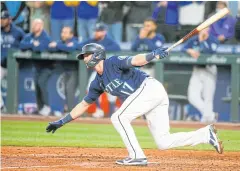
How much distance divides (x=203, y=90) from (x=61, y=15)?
10.3 ft

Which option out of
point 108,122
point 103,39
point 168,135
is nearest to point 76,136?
point 108,122

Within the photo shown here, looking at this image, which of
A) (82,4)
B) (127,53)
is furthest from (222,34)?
(82,4)

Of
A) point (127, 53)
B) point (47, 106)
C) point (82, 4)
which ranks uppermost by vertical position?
point (82, 4)

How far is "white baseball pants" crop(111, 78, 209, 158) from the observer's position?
7078mm

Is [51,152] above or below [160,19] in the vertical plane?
below

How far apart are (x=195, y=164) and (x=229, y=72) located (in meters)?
5.89

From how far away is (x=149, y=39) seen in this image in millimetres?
13062

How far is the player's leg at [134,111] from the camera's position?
7062 mm

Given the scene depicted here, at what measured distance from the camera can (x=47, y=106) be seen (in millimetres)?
13891

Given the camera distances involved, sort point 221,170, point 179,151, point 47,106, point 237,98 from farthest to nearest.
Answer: point 47,106
point 237,98
point 179,151
point 221,170

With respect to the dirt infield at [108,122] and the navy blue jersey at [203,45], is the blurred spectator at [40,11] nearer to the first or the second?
the dirt infield at [108,122]

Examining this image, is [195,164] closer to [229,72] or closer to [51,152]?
[51,152]

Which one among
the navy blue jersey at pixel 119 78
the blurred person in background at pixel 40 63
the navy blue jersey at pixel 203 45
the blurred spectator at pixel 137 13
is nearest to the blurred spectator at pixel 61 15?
the blurred person in background at pixel 40 63

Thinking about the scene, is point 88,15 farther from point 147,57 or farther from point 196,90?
point 147,57
